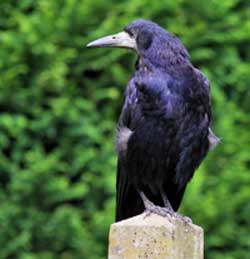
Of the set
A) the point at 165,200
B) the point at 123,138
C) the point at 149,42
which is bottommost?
the point at 165,200

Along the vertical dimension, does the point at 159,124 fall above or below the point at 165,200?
above

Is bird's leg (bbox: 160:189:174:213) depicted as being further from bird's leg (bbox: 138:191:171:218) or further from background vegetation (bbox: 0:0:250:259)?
background vegetation (bbox: 0:0:250:259)

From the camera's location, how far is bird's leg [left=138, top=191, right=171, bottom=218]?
396cm

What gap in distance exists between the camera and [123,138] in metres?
4.57

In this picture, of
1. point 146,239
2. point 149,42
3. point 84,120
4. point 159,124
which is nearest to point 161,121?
point 159,124

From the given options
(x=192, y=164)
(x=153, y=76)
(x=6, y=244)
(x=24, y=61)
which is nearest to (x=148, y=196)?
(x=192, y=164)

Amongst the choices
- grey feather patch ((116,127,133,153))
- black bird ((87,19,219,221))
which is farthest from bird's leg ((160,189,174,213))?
grey feather patch ((116,127,133,153))

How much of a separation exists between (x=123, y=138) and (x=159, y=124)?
0.71 feet

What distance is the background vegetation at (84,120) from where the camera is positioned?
532 centimetres

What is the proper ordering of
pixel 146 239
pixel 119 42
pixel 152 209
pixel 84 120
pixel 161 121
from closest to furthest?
1. pixel 146 239
2. pixel 152 209
3. pixel 161 121
4. pixel 119 42
5. pixel 84 120

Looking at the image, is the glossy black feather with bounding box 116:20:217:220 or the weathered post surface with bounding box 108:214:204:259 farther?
the glossy black feather with bounding box 116:20:217:220

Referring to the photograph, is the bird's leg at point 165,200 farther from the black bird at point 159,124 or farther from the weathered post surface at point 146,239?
the weathered post surface at point 146,239

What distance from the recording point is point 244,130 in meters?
5.70

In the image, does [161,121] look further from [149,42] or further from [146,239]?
[146,239]
